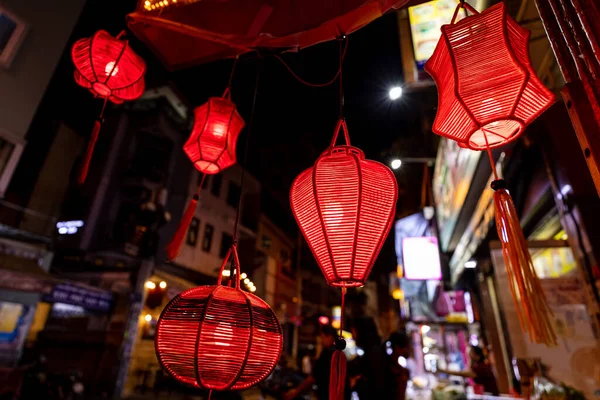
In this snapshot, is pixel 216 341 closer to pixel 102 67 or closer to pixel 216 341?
pixel 216 341

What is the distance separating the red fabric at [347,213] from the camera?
2.39 meters

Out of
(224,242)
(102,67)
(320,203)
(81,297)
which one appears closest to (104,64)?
(102,67)

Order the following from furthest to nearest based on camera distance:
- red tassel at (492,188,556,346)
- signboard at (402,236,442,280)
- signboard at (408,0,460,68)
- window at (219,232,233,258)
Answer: window at (219,232,233,258), signboard at (402,236,442,280), signboard at (408,0,460,68), red tassel at (492,188,556,346)

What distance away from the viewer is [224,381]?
2211 mm

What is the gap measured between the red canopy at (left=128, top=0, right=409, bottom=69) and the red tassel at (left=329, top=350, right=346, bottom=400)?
10.8 ft

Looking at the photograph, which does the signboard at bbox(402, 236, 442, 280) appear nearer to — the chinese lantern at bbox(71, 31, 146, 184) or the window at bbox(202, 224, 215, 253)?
the chinese lantern at bbox(71, 31, 146, 184)

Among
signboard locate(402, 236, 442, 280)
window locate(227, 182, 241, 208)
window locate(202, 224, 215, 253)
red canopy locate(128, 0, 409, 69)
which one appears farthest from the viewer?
window locate(227, 182, 241, 208)

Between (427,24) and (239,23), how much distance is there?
4514 mm

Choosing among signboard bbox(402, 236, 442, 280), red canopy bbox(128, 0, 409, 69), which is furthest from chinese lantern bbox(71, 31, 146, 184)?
signboard bbox(402, 236, 442, 280)

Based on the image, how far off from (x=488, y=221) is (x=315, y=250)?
6.44 meters

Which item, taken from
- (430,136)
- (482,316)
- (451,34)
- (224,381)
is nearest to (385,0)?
(451,34)

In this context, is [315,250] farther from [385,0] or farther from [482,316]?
[482,316]

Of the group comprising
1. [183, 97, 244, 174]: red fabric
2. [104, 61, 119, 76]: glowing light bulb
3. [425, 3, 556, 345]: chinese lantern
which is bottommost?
[425, 3, 556, 345]: chinese lantern

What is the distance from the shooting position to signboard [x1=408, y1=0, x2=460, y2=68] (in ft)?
21.5
